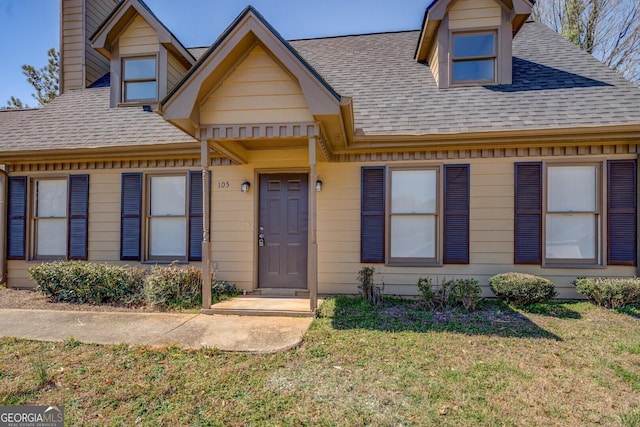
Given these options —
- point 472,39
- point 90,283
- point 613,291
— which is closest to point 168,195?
point 90,283

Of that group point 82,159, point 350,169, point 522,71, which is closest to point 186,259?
point 82,159

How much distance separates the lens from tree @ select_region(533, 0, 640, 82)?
12.0m

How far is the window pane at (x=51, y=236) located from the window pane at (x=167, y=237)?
6.24 ft

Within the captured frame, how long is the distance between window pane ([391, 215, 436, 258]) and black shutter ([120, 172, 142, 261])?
15.8ft

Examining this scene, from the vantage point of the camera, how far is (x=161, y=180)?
6.75m

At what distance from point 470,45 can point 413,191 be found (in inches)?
127

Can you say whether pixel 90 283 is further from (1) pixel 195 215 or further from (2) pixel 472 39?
(2) pixel 472 39

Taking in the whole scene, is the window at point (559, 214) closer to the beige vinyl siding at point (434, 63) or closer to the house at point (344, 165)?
the house at point (344, 165)

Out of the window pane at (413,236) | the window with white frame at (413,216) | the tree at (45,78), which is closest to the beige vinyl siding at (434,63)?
the window with white frame at (413,216)

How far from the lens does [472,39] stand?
22.2 ft

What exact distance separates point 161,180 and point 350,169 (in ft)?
12.1

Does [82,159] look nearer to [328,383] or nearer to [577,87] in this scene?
[328,383]

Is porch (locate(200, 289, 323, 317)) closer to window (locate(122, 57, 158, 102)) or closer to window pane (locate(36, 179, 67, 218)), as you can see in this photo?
window pane (locate(36, 179, 67, 218))

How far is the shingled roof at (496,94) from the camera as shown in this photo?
5702mm
